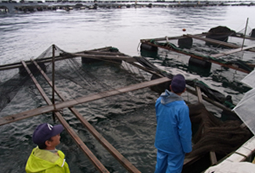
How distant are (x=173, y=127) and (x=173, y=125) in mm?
38

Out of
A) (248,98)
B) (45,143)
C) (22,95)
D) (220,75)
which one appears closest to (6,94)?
(22,95)

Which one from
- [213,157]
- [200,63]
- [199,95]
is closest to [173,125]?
[213,157]

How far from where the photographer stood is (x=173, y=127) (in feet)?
10.2

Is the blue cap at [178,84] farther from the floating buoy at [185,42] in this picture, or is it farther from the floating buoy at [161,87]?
the floating buoy at [185,42]

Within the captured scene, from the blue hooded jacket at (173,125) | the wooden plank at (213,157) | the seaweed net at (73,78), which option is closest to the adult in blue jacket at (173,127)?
the blue hooded jacket at (173,125)

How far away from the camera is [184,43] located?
18047 mm

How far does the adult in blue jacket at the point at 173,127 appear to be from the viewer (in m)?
3.01

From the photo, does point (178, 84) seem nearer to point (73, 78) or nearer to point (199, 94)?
point (199, 94)

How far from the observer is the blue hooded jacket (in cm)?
299

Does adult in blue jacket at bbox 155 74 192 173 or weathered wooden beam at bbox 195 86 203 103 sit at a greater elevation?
adult in blue jacket at bbox 155 74 192 173

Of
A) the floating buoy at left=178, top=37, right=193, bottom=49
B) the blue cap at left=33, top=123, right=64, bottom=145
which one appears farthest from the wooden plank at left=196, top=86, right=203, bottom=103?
the floating buoy at left=178, top=37, right=193, bottom=49

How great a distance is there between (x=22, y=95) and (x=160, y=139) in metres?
7.47

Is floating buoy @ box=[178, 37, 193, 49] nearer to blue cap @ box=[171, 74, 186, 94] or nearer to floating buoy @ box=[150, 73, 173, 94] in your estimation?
floating buoy @ box=[150, 73, 173, 94]

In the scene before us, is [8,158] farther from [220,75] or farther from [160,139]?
[220,75]
